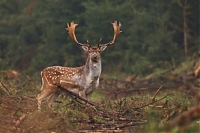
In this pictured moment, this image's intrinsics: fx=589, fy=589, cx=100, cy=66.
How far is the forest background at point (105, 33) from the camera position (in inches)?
1026

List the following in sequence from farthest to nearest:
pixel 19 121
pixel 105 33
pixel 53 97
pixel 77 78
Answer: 1. pixel 105 33
2. pixel 53 97
3. pixel 77 78
4. pixel 19 121

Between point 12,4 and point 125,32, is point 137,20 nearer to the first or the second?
point 125,32

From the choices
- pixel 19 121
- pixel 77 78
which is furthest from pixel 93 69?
pixel 19 121

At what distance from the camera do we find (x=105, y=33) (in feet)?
98.3

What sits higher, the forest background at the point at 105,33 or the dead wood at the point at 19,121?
the forest background at the point at 105,33

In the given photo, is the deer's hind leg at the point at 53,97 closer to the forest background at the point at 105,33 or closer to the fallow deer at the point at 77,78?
the fallow deer at the point at 77,78

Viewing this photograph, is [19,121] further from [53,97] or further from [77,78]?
[53,97]

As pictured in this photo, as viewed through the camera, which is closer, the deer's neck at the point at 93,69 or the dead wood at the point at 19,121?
the dead wood at the point at 19,121

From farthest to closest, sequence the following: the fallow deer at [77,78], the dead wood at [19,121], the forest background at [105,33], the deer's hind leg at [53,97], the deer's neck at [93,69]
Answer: the forest background at [105,33] < the deer's hind leg at [53,97] < the deer's neck at [93,69] < the fallow deer at [77,78] < the dead wood at [19,121]

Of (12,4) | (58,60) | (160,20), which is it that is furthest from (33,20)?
(160,20)

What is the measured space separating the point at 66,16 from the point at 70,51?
1.97 m

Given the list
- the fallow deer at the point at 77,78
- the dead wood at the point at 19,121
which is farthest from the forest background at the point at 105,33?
the dead wood at the point at 19,121

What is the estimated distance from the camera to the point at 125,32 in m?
30.0

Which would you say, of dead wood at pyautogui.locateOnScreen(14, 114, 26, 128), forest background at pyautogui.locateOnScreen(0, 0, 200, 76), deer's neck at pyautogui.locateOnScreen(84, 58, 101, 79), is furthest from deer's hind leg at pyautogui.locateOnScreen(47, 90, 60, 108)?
forest background at pyautogui.locateOnScreen(0, 0, 200, 76)
